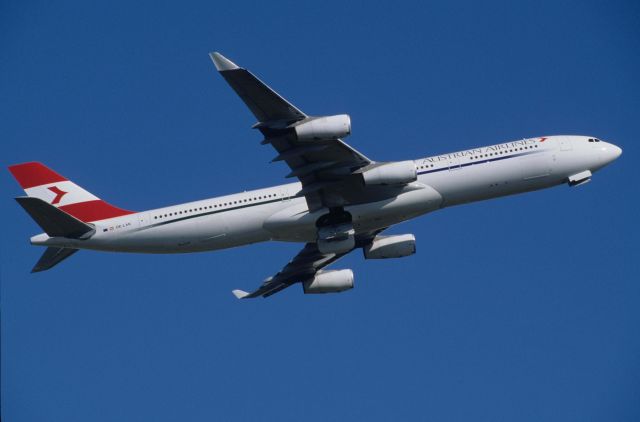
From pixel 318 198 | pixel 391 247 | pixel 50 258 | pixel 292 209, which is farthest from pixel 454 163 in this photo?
pixel 50 258

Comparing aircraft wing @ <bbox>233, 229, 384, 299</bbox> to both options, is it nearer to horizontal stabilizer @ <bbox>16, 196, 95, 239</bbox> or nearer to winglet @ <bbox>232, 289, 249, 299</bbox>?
winglet @ <bbox>232, 289, 249, 299</bbox>

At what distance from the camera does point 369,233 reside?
5919 cm

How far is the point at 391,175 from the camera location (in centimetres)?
5128

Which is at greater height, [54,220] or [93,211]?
[93,211]

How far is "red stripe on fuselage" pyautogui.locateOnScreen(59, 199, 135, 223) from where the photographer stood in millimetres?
55812

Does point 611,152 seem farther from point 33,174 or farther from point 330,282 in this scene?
point 33,174

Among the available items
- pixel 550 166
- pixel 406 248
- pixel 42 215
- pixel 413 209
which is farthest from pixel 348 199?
pixel 42 215

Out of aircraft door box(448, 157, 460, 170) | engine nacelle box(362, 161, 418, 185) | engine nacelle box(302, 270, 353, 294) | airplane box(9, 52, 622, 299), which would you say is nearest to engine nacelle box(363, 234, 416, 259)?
airplane box(9, 52, 622, 299)

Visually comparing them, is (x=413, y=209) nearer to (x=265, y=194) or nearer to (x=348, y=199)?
(x=348, y=199)

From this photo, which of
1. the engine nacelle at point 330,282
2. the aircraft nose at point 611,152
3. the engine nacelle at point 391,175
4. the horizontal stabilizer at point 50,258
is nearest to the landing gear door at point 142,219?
the horizontal stabilizer at point 50,258

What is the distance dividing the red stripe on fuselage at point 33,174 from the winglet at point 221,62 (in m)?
18.3

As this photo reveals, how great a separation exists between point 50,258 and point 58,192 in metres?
5.09

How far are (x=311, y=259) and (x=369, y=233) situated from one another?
15.8ft

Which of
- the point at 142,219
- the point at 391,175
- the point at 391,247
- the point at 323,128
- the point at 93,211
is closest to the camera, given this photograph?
the point at 323,128
